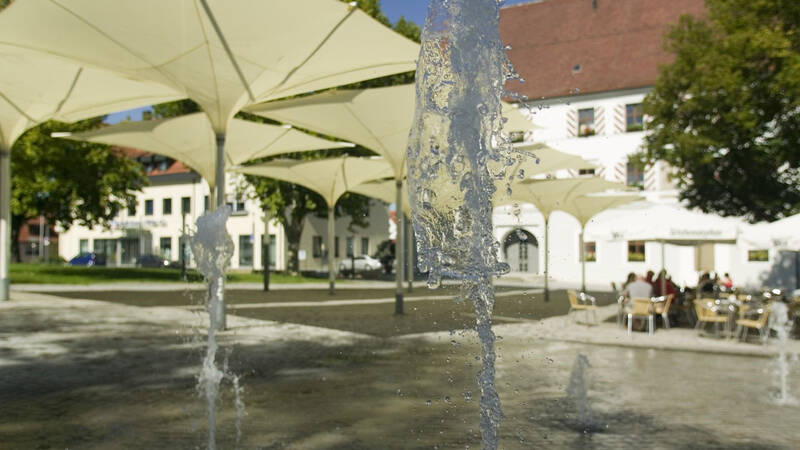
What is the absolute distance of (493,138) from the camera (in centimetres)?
433

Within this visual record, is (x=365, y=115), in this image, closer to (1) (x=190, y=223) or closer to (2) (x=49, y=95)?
(2) (x=49, y=95)

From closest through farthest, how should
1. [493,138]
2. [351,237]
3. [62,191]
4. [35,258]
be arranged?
[493,138] → [62,191] → [351,237] → [35,258]

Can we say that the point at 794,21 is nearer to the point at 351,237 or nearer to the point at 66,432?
the point at 66,432

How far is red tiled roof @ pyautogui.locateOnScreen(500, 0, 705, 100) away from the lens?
131 ft

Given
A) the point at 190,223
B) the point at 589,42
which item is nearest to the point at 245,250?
the point at 190,223

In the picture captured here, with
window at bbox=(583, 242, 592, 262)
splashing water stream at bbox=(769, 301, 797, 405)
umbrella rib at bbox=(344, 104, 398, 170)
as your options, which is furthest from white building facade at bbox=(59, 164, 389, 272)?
splashing water stream at bbox=(769, 301, 797, 405)

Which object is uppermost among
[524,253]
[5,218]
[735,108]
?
[735,108]

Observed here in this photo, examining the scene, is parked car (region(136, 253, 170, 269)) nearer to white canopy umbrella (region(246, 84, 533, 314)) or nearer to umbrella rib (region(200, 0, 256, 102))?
white canopy umbrella (region(246, 84, 533, 314))

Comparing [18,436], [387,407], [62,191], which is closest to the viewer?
[18,436]

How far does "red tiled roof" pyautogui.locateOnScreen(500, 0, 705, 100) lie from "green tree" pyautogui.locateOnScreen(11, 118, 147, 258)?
20582 mm

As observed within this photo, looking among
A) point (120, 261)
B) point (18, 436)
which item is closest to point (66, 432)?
point (18, 436)

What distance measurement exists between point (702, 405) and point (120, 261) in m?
56.0

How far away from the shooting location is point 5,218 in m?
16.7

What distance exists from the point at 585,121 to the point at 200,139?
86.2 feet
